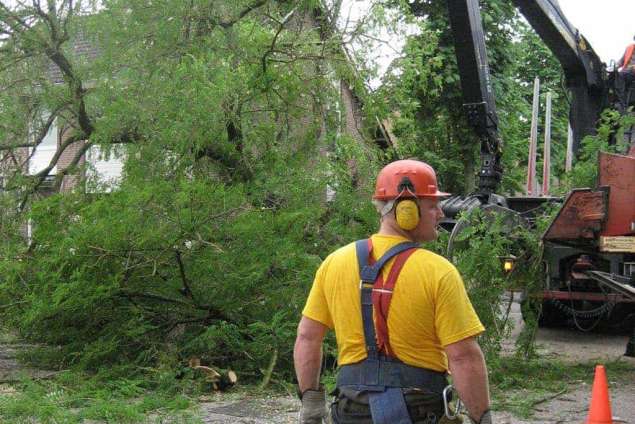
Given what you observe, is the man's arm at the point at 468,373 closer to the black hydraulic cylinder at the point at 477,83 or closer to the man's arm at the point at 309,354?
the man's arm at the point at 309,354

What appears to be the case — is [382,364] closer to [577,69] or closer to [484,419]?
[484,419]

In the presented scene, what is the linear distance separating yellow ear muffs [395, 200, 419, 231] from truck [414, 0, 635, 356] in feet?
17.5

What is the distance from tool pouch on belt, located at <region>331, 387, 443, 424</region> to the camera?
314 cm

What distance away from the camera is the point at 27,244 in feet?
28.1

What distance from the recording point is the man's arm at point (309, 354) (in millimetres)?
3457

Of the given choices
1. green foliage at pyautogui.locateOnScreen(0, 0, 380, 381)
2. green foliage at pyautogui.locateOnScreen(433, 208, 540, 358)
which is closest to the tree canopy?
green foliage at pyautogui.locateOnScreen(0, 0, 380, 381)

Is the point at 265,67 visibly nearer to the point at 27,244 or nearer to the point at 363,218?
the point at 363,218

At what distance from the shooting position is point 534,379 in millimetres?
8391

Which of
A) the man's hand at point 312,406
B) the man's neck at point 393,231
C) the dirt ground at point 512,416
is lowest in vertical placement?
the dirt ground at point 512,416

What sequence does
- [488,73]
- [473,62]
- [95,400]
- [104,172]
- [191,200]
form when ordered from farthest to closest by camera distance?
[488,73]
[473,62]
[104,172]
[191,200]
[95,400]

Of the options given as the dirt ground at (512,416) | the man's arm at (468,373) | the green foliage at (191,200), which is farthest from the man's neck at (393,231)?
the green foliage at (191,200)

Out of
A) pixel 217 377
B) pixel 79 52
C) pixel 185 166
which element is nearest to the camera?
pixel 217 377

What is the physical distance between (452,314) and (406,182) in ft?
1.75

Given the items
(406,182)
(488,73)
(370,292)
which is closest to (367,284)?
(370,292)
